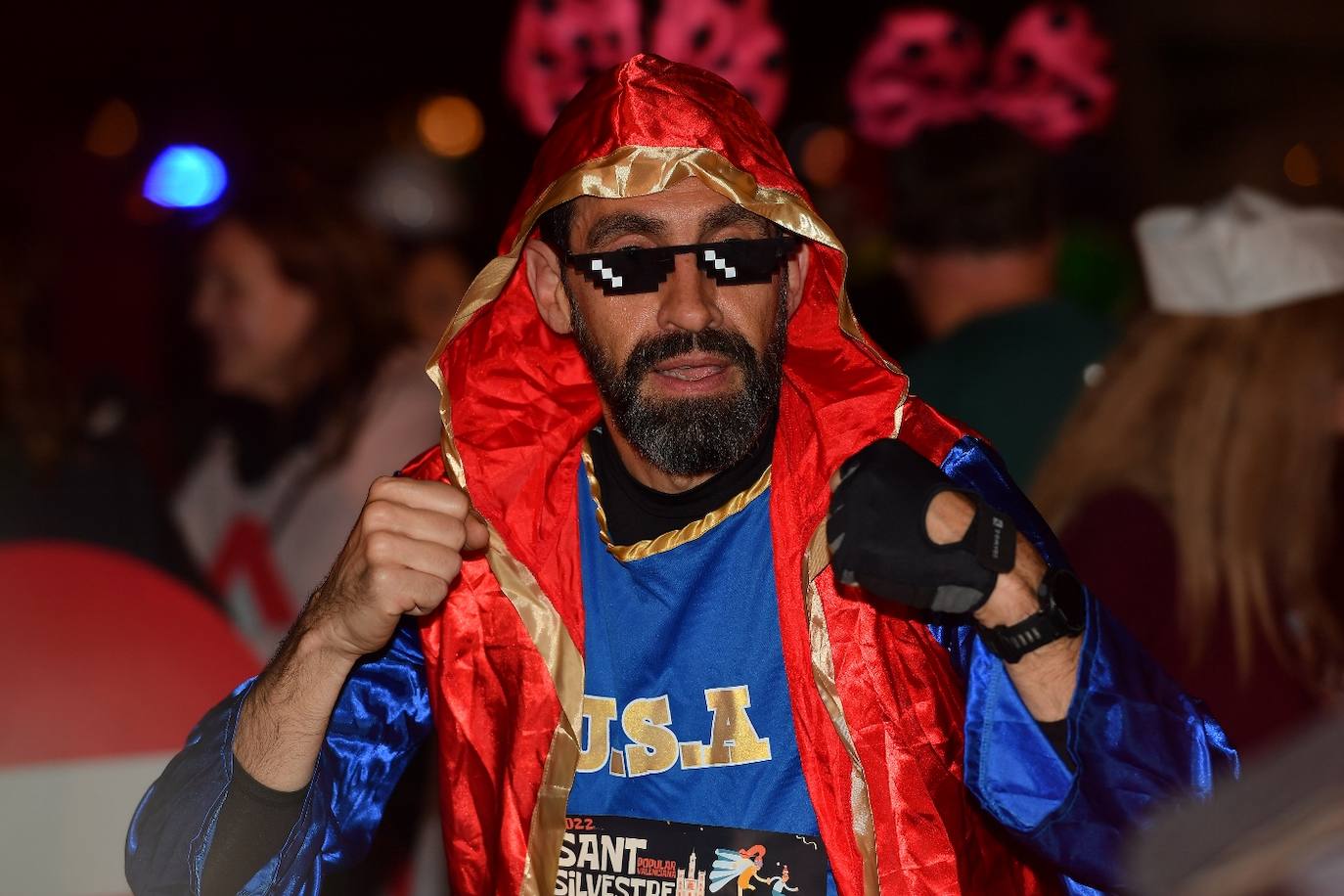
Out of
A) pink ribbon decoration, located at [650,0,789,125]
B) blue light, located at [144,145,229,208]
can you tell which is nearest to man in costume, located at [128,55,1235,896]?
pink ribbon decoration, located at [650,0,789,125]

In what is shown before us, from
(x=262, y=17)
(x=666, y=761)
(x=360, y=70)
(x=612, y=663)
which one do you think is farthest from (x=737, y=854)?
(x=360, y=70)

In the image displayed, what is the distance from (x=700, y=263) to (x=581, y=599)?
52 centimetres

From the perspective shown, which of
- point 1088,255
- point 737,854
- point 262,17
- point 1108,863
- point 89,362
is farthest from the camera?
point 262,17

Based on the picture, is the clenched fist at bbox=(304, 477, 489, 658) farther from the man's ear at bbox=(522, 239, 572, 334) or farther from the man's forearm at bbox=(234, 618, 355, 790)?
the man's ear at bbox=(522, 239, 572, 334)

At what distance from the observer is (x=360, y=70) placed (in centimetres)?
960

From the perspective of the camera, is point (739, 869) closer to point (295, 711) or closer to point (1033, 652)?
point (1033, 652)

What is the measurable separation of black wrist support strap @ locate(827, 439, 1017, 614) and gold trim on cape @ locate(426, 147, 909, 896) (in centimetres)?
34

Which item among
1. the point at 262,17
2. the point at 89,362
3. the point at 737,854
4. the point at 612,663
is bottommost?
the point at 737,854

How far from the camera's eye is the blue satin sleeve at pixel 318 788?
2.11 meters

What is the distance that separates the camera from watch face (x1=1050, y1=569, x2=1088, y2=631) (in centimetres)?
175

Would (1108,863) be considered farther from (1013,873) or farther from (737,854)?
A: (737,854)

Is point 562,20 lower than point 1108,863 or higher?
higher

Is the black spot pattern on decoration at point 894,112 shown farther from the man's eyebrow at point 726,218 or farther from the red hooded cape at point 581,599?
the man's eyebrow at point 726,218

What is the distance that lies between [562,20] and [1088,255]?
172 inches
